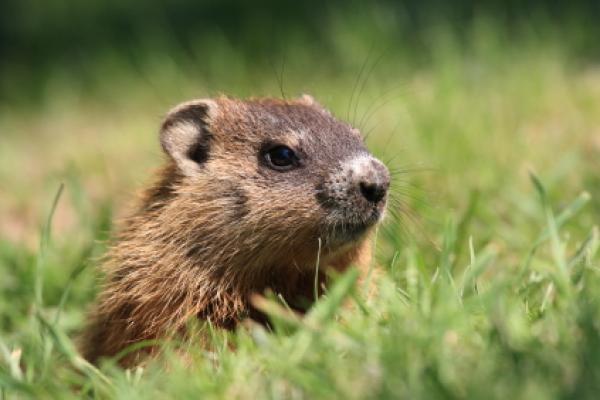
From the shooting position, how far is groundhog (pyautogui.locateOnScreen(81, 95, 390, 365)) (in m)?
4.21

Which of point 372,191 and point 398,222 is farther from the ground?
point 372,191

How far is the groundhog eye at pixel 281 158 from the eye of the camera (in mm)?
4449

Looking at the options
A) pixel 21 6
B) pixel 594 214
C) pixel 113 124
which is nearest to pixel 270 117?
pixel 594 214

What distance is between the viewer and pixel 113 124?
31.4 feet

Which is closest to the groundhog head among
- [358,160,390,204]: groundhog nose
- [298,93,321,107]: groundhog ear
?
[358,160,390,204]: groundhog nose

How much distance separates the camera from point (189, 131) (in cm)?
480

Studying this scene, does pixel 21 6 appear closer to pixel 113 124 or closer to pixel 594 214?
pixel 113 124

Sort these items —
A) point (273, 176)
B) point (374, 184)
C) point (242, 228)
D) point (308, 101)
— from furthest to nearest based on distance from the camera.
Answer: point (308, 101) < point (273, 176) < point (242, 228) < point (374, 184)

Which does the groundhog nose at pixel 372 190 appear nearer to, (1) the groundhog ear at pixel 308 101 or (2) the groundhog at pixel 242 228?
(2) the groundhog at pixel 242 228

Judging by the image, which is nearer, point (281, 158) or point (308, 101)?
point (281, 158)

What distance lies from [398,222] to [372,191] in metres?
0.74

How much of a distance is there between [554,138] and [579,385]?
377cm

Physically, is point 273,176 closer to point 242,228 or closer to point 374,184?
point 242,228

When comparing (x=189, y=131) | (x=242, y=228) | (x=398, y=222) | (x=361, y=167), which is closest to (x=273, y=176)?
(x=242, y=228)
